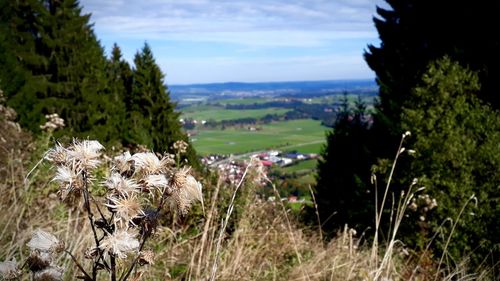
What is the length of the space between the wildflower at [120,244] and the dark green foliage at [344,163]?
20.2 meters

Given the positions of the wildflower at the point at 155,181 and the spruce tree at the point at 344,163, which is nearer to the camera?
the wildflower at the point at 155,181

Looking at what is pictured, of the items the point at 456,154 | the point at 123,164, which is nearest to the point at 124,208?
the point at 123,164

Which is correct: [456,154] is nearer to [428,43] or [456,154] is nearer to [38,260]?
[428,43]

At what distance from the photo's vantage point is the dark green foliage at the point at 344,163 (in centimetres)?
2198

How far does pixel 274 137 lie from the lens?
70250 millimetres

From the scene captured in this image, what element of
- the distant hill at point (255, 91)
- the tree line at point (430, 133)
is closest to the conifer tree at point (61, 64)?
the tree line at point (430, 133)

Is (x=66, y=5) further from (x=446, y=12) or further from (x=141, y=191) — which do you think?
(x=141, y=191)

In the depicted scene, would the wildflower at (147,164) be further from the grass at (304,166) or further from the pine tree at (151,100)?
the grass at (304,166)

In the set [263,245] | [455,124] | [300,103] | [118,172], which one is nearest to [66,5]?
[455,124]

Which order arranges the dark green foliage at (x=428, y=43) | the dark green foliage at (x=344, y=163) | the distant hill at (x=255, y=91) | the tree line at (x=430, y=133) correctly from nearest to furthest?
the tree line at (x=430, y=133), the dark green foliage at (x=428, y=43), the dark green foliage at (x=344, y=163), the distant hill at (x=255, y=91)

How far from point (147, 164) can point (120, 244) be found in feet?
0.78

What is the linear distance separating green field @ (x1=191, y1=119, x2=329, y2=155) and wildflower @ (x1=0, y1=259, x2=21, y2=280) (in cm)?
4900

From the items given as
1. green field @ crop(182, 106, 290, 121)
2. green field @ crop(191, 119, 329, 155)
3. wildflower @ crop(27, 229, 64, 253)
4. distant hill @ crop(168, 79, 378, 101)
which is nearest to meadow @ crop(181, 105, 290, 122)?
green field @ crop(182, 106, 290, 121)

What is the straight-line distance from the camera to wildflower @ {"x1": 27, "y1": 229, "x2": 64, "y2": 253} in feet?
4.21
